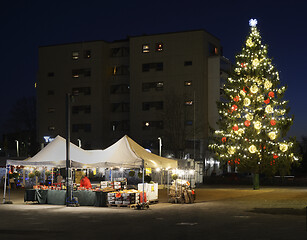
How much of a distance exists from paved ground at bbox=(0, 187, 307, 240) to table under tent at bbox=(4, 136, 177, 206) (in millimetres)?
1429

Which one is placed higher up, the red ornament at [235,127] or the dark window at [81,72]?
the dark window at [81,72]

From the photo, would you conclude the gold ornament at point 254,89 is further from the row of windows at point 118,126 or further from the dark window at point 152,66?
the row of windows at point 118,126

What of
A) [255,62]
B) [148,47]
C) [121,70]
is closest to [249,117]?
[255,62]

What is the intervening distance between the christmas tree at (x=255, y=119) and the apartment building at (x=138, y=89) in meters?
21.3

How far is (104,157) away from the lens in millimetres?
26594

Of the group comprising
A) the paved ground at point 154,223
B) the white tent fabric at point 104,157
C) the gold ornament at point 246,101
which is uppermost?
the gold ornament at point 246,101

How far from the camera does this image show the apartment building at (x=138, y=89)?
223 feet

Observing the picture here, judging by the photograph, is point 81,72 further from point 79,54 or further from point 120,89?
point 120,89

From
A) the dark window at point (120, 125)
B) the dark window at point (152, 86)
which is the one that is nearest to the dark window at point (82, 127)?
the dark window at point (120, 125)

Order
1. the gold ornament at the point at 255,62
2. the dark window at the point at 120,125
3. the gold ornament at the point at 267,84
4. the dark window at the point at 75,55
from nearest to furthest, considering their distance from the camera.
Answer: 1. the gold ornament at the point at 267,84
2. the gold ornament at the point at 255,62
3. the dark window at the point at 120,125
4. the dark window at the point at 75,55

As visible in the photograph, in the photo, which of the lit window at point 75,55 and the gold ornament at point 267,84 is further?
the lit window at point 75,55

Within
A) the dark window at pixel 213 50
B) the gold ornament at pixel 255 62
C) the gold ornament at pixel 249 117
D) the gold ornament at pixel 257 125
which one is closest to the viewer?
the gold ornament at pixel 257 125

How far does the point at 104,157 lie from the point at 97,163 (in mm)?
636

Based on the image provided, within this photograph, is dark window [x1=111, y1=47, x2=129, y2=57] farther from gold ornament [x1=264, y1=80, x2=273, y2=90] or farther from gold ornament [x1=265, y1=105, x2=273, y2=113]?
gold ornament [x1=265, y1=105, x2=273, y2=113]
